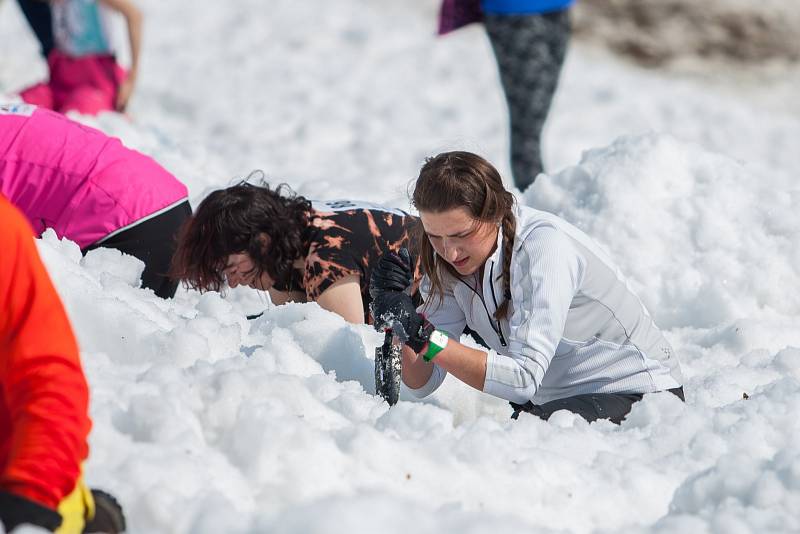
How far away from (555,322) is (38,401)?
1385 mm

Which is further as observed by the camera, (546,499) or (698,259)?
(698,259)

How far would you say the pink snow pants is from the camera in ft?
19.8

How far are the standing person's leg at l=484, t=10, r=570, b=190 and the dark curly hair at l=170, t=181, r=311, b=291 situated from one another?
2495 mm

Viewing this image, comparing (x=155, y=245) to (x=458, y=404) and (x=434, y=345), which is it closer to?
(x=458, y=404)

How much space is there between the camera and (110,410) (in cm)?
227

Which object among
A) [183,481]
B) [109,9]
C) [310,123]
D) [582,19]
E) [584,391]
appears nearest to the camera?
[183,481]

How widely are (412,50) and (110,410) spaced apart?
7.25 m

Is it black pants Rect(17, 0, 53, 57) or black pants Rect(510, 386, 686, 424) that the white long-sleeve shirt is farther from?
black pants Rect(17, 0, 53, 57)

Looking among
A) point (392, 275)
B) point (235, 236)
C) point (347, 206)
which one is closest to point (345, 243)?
point (347, 206)

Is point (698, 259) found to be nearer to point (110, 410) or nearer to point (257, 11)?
point (110, 410)

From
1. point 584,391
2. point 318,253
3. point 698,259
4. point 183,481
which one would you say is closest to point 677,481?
point 584,391

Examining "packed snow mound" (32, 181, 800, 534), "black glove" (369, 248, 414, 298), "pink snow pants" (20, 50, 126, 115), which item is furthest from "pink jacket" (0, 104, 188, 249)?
"pink snow pants" (20, 50, 126, 115)

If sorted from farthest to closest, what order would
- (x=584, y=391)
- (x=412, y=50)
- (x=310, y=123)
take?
(x=412, y=50)
(x=310, y=123)
(x=584, y=391)

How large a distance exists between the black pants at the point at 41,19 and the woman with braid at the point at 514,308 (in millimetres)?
3970
